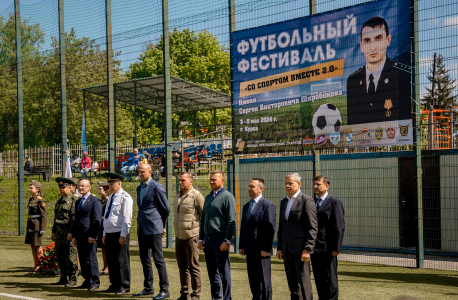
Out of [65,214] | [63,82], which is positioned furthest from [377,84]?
[63,82]

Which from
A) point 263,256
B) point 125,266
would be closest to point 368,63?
point 263,256

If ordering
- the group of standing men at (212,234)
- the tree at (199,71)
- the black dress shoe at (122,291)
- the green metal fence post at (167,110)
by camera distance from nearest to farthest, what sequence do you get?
the group of standing men at (212,234) → the black dress shoe at (122,291) → the green metal fence post at (167,110) → the tree at (199,71)

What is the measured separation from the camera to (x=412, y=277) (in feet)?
27.5

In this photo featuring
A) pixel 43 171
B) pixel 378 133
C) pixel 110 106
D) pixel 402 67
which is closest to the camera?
pixel 402 67

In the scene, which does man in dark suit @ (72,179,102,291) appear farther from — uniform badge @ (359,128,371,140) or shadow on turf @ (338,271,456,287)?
uniform badge @ (359,128,371,140)

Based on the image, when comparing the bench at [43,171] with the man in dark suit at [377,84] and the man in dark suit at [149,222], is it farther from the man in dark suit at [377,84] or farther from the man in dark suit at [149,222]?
the man in dark suit at [377,84]

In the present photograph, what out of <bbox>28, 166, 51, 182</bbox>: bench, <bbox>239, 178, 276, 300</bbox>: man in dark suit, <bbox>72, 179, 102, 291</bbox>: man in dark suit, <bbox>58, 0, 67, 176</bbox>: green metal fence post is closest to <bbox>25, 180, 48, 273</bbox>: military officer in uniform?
<bbox>72, 179, 102, 291</bbox>: man in dark suit

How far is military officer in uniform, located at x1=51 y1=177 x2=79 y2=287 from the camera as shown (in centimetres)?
820

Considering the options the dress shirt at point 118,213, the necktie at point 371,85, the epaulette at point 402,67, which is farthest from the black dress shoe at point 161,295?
the epaulette at point 402,67

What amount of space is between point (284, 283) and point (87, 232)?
327 cm

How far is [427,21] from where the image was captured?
29.8ft

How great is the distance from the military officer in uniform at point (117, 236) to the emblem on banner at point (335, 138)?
4463 mm

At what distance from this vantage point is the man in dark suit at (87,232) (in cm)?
790

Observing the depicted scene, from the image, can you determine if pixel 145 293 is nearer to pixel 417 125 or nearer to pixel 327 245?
pixel 327 245
